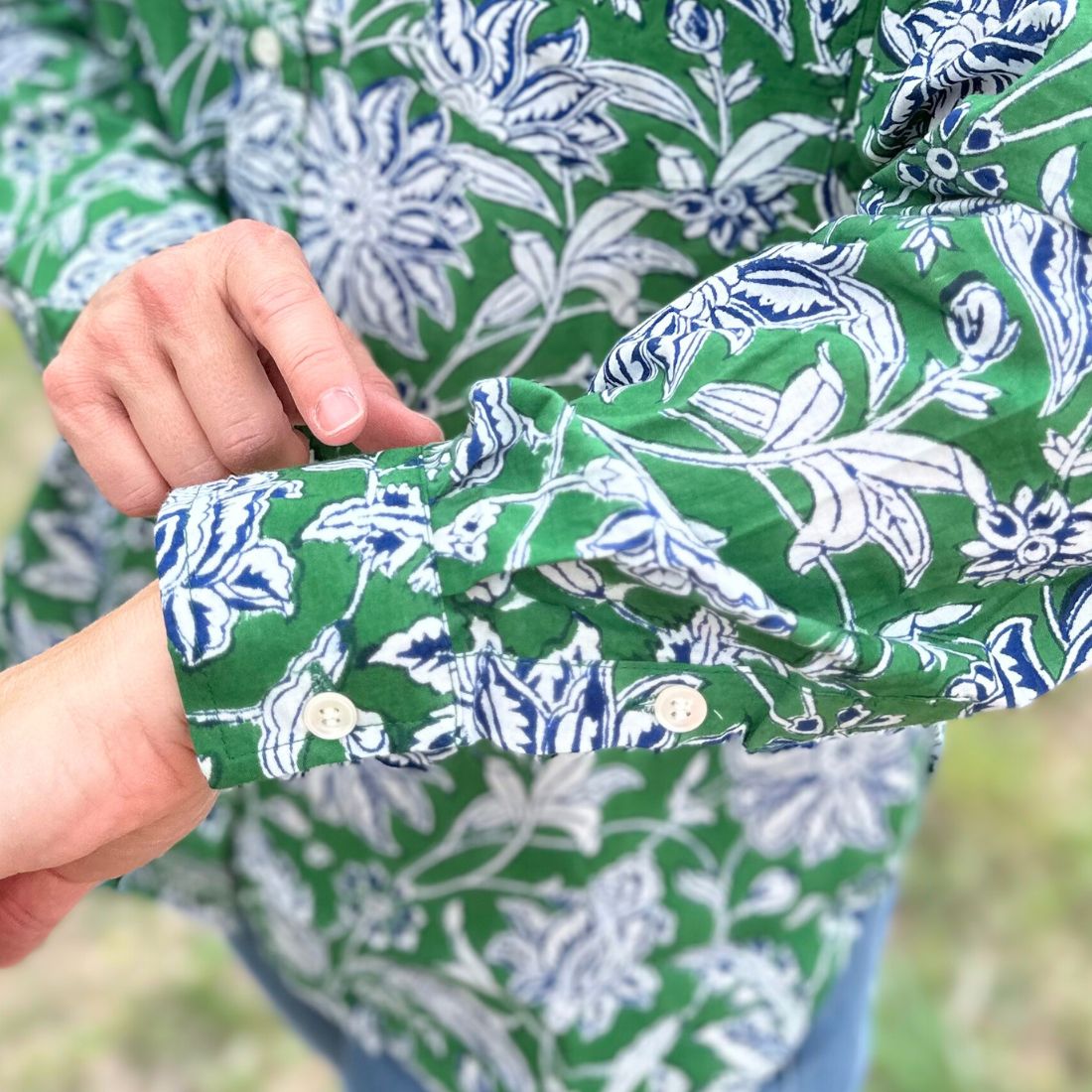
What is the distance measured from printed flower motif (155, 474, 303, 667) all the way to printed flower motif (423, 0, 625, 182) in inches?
12.2

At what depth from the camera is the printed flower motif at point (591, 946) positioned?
0.88m

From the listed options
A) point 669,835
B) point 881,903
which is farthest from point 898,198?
A: point 881,903

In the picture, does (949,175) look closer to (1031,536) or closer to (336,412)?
(1031,536)

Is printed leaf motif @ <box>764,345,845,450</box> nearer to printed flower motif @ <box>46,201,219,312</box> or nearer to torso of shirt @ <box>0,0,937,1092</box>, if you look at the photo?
torso of shirt @ <box>0,0,937,1092</box>

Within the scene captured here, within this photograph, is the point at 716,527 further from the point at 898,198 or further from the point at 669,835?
the point at 669,835

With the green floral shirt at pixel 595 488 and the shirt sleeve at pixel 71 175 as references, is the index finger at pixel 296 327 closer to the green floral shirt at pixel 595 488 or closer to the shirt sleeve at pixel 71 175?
the green floral shirt at pixel 595 488

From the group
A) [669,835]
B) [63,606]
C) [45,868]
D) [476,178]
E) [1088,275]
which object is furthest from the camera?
[63,606]

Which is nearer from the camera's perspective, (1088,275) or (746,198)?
(1088,275)

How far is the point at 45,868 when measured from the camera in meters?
0.61

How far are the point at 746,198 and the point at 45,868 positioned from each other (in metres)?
0.55

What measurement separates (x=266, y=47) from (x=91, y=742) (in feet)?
1.61

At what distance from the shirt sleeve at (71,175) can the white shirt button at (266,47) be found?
0.12 metres

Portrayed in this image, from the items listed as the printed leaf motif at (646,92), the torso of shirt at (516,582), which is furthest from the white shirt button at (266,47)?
the printed leaf motif at (646,92)

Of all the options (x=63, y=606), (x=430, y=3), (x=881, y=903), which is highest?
(x=430, y=3)
